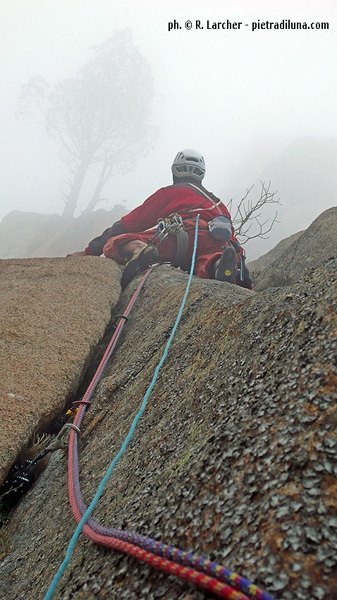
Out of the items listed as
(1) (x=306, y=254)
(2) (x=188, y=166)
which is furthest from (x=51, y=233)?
(1) (x=306, y=254)

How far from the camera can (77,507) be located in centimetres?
193

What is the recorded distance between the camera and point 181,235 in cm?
655

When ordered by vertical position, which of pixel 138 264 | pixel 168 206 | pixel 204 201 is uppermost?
pixel 168 206

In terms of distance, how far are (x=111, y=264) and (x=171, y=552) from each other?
552 cm

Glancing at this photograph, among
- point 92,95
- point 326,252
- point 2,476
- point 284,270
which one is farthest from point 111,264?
point 92,95

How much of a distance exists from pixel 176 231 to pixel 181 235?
4.5 inches

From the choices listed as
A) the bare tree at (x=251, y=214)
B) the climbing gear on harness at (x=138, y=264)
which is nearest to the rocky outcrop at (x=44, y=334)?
the climbing gear on harness at (x=138, y=264)

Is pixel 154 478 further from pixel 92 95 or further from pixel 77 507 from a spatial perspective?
pixel 92 95

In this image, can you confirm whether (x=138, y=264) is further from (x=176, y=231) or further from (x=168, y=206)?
(x=168, y=206)

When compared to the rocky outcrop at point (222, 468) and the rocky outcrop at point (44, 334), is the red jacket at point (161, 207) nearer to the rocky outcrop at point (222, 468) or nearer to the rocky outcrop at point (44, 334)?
the rocky outcrop at point (44, 334)

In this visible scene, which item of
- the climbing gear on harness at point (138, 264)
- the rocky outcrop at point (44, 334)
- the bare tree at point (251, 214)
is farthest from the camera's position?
the bare tree at point (251, 214)

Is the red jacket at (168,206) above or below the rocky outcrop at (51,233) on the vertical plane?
below

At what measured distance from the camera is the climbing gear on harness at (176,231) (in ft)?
21.4

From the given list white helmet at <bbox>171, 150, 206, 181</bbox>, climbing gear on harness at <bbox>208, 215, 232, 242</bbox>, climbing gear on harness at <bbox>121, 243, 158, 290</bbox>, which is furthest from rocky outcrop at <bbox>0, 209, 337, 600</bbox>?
white helmet at <bbox>171, 150, 206, 181</bbox>
